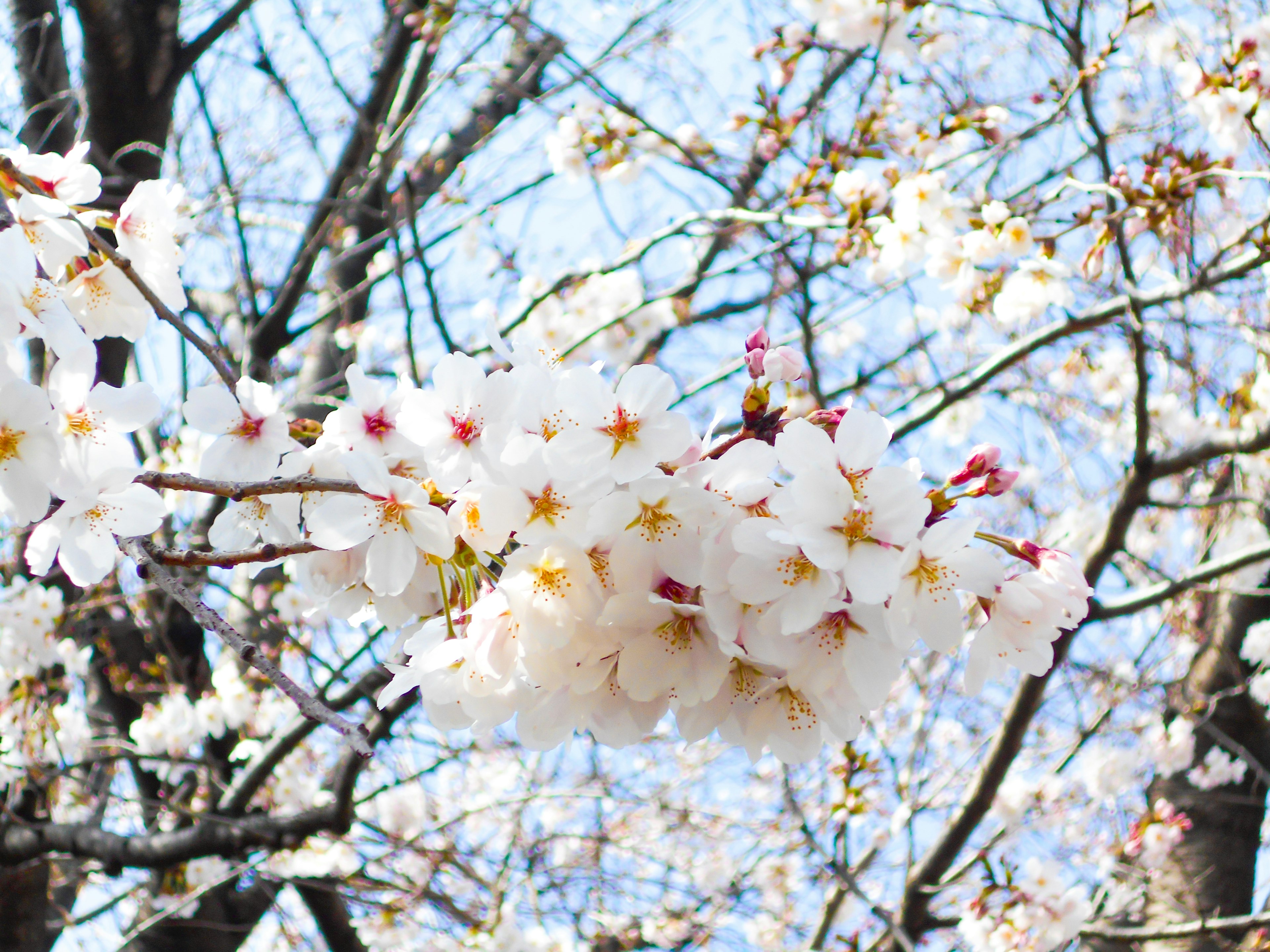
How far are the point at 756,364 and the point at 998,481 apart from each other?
265 millimetres

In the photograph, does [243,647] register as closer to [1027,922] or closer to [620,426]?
[620,426]

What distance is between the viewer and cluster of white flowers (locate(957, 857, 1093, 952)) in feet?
10.3

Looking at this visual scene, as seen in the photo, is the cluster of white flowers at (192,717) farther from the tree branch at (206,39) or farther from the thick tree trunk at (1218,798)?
the thick tree trunk at (1218,798)

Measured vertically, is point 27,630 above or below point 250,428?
above

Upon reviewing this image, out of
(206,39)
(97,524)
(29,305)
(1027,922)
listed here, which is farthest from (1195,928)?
(206,39)

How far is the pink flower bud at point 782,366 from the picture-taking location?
93 centimetres

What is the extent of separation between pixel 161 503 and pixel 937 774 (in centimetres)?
604

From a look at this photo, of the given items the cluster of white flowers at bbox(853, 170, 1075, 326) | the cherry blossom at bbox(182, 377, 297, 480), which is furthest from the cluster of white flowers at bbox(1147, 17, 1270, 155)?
the cherry blossom at bbox(182, 377, 297, 480)

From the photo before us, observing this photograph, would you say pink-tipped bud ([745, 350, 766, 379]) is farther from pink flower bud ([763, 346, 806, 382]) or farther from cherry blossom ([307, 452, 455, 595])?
cherry blossom ([307, 452, 455, 595])

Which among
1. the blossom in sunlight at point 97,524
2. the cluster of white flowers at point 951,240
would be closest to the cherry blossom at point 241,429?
the blossom in sunlight at point 97,524

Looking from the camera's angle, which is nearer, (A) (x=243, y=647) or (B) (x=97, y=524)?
(A) (x=243, y=647)

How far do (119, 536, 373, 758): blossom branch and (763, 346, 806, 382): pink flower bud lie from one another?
1.69ft

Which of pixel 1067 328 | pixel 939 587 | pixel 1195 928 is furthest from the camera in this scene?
pixel 1195 928

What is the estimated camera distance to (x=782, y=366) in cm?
93
